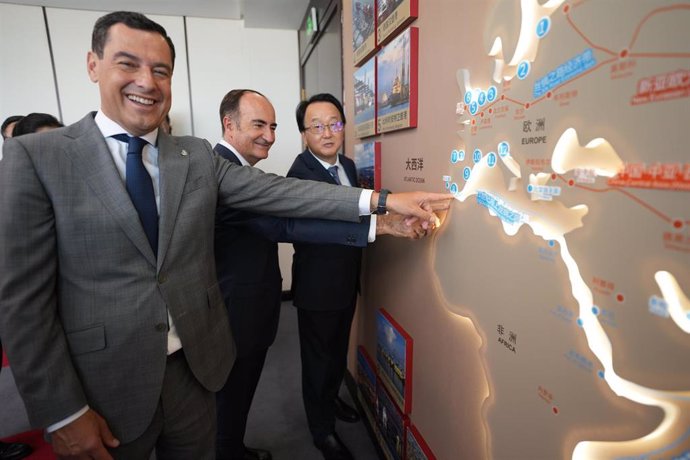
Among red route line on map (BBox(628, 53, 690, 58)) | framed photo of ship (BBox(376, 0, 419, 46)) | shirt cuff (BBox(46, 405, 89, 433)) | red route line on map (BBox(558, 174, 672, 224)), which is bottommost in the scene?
shirt cuff (BBox(46, 405, 89, 433))

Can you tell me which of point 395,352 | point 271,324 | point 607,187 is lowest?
point 395,352

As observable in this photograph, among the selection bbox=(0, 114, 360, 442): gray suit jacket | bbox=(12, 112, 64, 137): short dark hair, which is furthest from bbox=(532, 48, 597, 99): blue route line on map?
bbox=(12, 112, 64, 137): short dark hair

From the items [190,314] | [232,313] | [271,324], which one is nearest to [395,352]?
[271,324]

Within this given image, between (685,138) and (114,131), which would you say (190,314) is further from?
(685,138)

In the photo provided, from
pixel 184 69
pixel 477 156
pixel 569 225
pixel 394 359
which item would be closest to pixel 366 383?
pixel 394 359

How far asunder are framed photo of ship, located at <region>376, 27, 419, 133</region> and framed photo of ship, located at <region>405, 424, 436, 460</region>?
1.19m

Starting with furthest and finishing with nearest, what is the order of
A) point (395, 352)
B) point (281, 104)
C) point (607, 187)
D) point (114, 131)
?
1. point (281, 104)
2. point (395, 352)
3. point (114, 131)
4. point (607, 187)

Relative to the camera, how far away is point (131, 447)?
1030 mm

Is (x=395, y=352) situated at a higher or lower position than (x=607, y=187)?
lower

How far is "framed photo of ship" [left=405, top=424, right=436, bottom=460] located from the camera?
1.41 meters

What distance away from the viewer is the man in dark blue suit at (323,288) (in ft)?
5.61

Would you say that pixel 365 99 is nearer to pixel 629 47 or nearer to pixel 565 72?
pixel 565 72

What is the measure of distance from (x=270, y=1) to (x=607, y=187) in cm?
303

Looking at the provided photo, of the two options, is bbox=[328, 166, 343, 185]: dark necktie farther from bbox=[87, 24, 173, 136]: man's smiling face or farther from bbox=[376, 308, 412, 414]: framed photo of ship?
bbox=[87, 24, 173, 136]: man's smiling face
